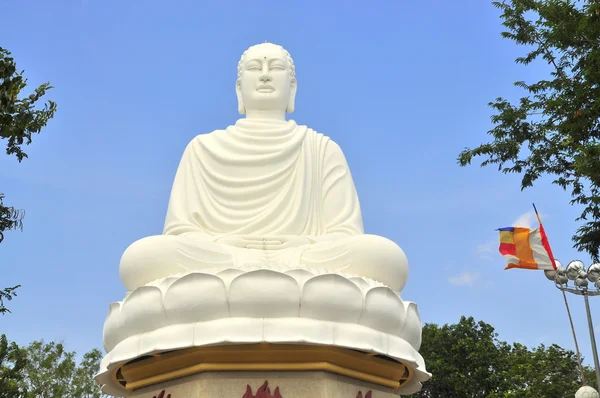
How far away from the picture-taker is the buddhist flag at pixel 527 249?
472 inches

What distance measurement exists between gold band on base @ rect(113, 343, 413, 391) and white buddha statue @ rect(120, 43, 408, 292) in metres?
0.67

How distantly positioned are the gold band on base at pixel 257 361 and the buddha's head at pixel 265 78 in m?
3.29

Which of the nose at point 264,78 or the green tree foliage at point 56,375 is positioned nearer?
the nose at point 264,78

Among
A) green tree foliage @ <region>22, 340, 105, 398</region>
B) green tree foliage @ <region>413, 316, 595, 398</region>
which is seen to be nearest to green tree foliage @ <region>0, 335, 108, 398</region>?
green tree foliage @ <region>22, 340, 105, 398</region>

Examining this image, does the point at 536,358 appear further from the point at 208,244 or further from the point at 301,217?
the point at 208,244

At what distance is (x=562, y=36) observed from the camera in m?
9.85

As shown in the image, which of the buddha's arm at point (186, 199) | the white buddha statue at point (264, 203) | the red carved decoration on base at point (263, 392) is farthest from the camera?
the buddha's arm at point (186, 199)

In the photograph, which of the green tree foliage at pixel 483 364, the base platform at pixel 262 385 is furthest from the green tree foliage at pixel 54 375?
the base platform at pixel 262 385

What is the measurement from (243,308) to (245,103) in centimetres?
337

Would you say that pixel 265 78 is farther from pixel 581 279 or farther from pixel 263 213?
pixel 581 279

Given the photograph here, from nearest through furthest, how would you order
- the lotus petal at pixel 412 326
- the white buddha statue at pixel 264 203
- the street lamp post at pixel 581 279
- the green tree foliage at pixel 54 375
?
1. the lotus petal at pixel 412 326
2. the white buddha statue at pixel 264 203
3. the street lamp post at pixel 581 279
4. the green tree foliage at pixel 54 375

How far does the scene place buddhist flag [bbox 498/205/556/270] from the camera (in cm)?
1200

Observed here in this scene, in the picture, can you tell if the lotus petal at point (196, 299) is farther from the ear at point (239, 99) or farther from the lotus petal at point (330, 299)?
the ear at point (239, 99)

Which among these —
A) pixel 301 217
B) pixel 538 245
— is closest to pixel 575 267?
pixel 538 245
